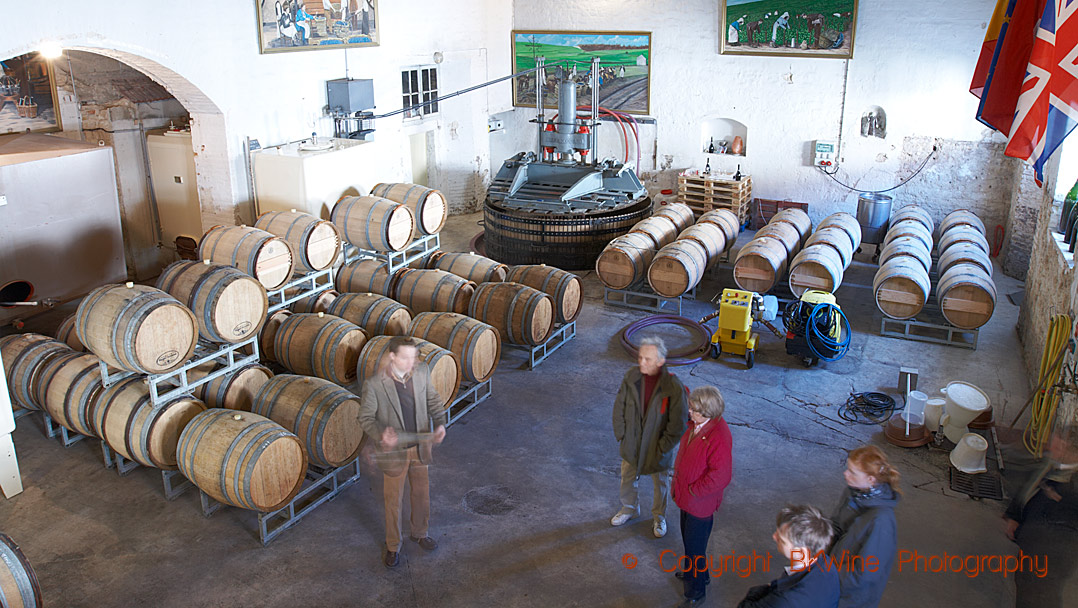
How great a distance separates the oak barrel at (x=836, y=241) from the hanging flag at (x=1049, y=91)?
2899 mm

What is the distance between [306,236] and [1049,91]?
678 cm

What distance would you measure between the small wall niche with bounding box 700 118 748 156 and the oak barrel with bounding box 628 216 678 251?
140 inches

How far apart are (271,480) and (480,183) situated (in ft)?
34.3

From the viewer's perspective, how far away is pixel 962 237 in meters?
10.4

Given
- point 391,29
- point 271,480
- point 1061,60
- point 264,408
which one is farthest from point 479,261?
point 1061,60

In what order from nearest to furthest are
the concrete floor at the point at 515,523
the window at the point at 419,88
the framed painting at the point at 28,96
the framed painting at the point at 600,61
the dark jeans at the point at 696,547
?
1. the dark jeans at the point at 696,547
2. the concrete floor at the point at 515,523
3. the framed painting at the point at 28,96
4. the window at the point at 419,88
5. the framed painting at the point at 600,61

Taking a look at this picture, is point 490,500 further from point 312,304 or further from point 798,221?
point 798,221

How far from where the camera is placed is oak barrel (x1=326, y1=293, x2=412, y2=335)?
7852 millimetres

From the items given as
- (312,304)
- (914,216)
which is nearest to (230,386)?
(312,304)

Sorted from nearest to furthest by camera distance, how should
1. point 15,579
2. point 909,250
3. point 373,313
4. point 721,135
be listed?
point 15,579
point 373,313
point 909,250
point 721,135

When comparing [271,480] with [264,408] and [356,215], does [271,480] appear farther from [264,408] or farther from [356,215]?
[356,215]

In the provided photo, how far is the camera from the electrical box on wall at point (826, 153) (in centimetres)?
1331

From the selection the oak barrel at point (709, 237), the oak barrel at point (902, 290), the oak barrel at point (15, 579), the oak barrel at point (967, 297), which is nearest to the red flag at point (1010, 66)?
the oak barrel at point (967, 297)

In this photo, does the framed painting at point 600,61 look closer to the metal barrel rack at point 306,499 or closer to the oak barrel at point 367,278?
the oak barrel at point 367,278
